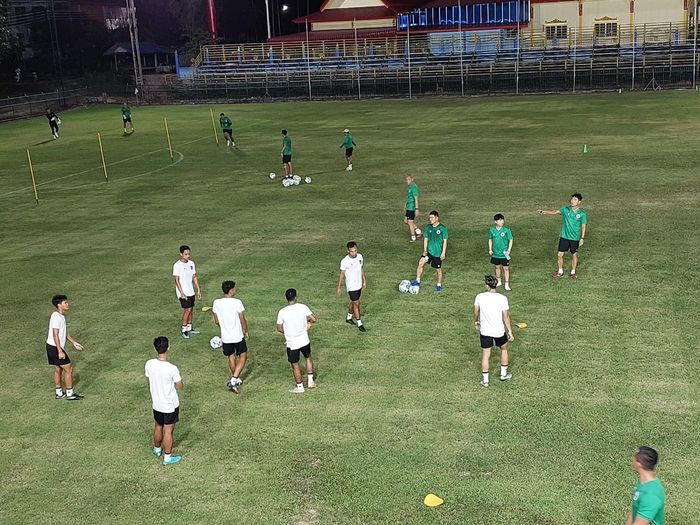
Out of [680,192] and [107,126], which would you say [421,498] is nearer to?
[680,192]

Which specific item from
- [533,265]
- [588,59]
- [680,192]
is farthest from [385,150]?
[588,59]

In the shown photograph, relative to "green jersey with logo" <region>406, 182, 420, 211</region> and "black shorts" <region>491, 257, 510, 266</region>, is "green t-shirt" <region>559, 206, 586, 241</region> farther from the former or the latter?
"green jersey with logo" <region>406, 182, 420, 211</region>

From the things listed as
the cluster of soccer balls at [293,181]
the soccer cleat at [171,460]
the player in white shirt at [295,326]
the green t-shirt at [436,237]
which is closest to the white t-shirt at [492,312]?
the player in white shirt at [295,326]

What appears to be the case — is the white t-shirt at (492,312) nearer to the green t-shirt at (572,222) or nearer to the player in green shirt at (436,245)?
the player in green shirt at (436,245)

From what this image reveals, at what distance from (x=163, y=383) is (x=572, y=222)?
33.8 feet

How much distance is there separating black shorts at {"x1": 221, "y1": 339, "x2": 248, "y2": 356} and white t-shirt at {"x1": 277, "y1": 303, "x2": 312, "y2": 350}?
0.92 meters

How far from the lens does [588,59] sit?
6159 centimetres

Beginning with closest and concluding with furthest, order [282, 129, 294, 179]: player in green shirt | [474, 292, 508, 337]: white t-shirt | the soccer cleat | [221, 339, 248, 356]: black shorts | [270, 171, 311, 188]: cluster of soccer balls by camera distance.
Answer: the soccer cleat, [474, 292, 508, 337]: white t-shirt, [221, 339, 248, 356]: black shorts, [270, 171, 311, 188]: cluster of soccer balls, [282, 129, 294, 179]: player in green shirt

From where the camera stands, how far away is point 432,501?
9.46m

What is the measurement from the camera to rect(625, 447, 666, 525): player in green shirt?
702 centimetres

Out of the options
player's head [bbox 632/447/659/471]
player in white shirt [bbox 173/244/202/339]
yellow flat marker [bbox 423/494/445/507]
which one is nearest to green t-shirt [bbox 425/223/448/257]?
player in white shirt [bbox 173/244/202/339]

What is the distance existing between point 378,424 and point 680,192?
17.4 m

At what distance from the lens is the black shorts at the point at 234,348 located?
1255 centimetres

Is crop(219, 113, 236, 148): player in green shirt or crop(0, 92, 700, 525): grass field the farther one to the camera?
crop(219, 113, 236, 148): player in green shirt
